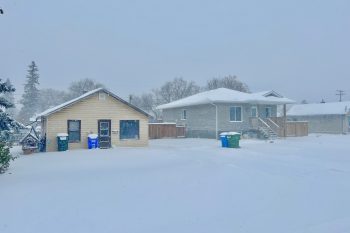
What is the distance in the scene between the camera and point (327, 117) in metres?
43.8

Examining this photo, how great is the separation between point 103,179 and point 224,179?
148 inches

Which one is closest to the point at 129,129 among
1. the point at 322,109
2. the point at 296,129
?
the point at 296,129

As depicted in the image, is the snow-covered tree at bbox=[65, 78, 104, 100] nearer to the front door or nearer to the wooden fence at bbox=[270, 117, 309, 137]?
the wooden fence at bbox=[270, 117, 309, 137]

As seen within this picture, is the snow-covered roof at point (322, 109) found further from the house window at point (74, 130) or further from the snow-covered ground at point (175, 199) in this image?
the house window at point (74, 130)

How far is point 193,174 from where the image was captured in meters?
10.5

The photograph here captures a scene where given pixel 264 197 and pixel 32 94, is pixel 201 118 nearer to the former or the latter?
pixel 264 197

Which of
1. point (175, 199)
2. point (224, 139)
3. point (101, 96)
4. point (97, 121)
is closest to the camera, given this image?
point (175, 199)

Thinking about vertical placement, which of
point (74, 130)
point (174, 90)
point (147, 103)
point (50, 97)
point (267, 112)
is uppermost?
point (50, 97)

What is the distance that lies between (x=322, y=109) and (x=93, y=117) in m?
36.7

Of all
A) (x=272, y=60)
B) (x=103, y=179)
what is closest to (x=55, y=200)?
(x=103, y=179)

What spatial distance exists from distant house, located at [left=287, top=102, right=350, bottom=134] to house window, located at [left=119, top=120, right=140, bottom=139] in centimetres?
3139

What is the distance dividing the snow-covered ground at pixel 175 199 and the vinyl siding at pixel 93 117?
7919 millimetres

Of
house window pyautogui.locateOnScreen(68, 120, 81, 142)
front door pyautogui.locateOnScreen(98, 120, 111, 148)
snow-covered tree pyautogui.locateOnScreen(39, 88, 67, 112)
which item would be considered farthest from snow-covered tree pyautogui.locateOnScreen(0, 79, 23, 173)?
snow-covered tree pyautogui.locateOnScreen(39, 88, 67, 112)

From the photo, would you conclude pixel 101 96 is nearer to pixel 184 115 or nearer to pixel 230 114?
pixel 230 114
